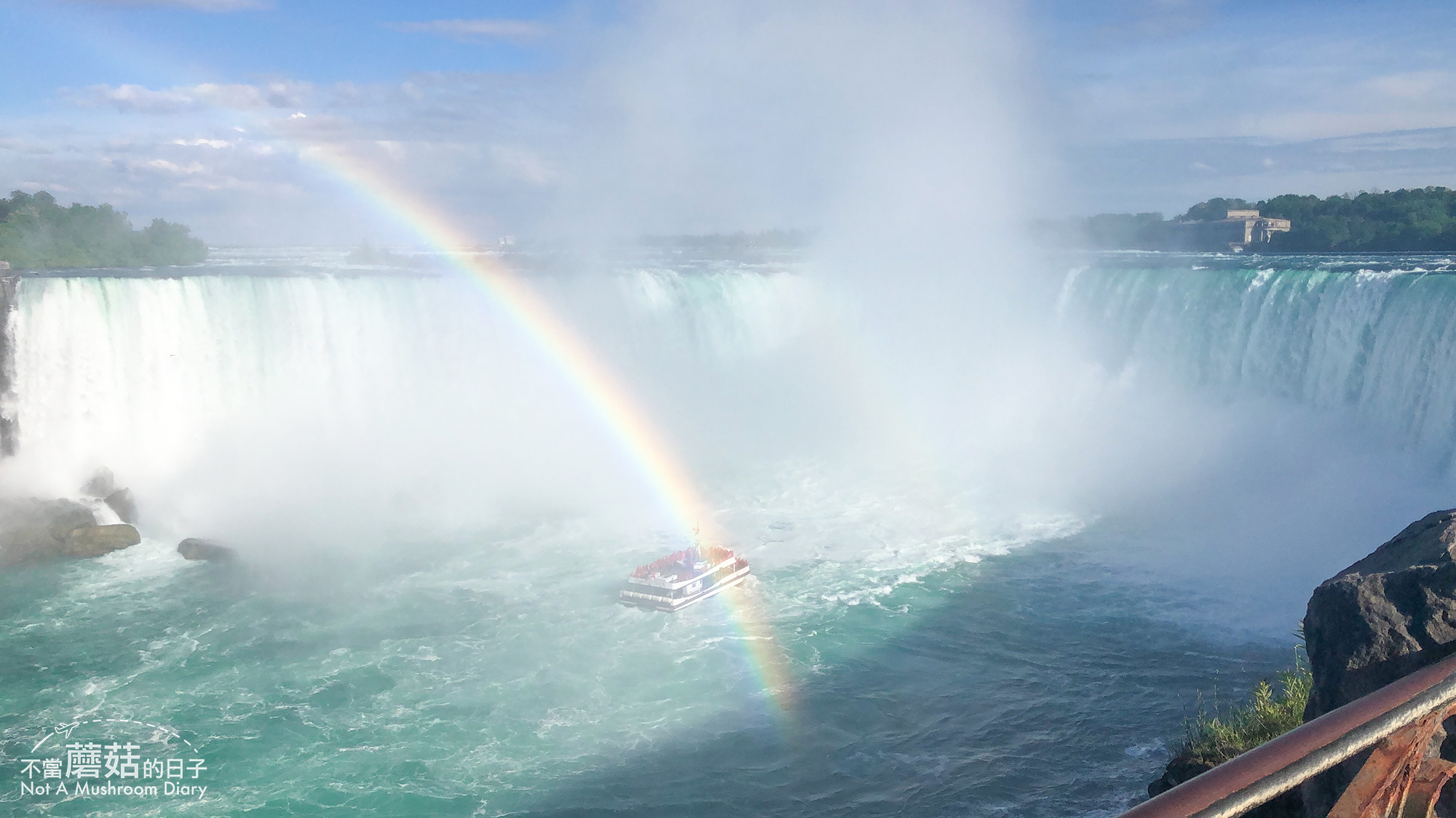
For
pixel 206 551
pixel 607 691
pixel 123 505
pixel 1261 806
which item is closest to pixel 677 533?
pixel 607 691

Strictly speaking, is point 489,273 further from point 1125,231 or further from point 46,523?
point 1125,231

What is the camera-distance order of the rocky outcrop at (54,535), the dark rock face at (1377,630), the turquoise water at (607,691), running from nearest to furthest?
1. the dark rock face at (1377,630)
2. the turquoise water at (607,691)
3. the rocky outcrop at (54,535)

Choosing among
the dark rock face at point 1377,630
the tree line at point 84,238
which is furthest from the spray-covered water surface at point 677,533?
the tree line at point 84,238

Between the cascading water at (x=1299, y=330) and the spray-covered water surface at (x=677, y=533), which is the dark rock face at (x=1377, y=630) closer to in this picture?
the spray-covered water surface at (x=677, y=533)

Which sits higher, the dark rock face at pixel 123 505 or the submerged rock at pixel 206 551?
the dark rock face at pixel 123 505

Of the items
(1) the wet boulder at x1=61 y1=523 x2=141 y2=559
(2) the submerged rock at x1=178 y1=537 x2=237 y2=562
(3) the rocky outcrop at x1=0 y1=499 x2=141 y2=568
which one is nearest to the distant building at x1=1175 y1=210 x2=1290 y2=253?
(2) the submerged rock at x1=178 y1=537 x2=237 y2=562

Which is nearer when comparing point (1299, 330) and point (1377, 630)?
point (1377, 630)

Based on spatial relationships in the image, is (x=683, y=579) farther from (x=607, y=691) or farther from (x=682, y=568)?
(x=607, y=691)
